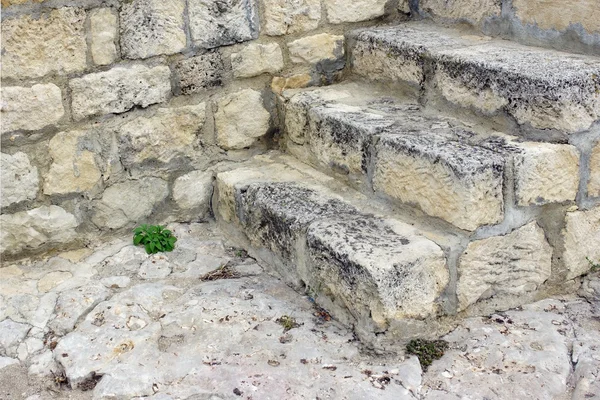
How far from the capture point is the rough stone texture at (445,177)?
2.67 m

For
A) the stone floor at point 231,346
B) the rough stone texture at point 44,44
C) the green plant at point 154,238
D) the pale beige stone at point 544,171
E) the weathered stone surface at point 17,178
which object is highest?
the rough stone texture at point 44,44

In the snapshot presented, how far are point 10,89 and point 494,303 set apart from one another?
6.84 ft

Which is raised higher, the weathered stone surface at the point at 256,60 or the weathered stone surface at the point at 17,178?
the weathered stone surface at the point at 256,60

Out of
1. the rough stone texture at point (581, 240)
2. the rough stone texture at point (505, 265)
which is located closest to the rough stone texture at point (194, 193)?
Result: the rough stone texture at point (505, 265)

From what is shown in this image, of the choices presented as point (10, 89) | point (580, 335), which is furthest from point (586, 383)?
point (10, 89)

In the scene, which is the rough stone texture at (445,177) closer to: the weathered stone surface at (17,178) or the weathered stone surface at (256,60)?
the weathered stone surface at (256,60)

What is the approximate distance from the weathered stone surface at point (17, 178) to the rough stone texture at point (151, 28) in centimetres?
63

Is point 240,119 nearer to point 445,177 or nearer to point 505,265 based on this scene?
point 445,177

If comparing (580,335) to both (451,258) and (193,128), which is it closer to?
(451,258)

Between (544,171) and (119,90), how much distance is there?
5.90 feet

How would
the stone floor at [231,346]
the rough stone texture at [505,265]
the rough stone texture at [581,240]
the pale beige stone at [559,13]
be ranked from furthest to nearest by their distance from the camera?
the pale beige stone at [559,13], the rough stone texture at [581,240], the rough stone texture at [505,265], the stone floor at [231,346]

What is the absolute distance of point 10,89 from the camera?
299 centimetres

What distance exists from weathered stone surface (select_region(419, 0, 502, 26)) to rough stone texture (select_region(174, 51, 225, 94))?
1120 millimetres

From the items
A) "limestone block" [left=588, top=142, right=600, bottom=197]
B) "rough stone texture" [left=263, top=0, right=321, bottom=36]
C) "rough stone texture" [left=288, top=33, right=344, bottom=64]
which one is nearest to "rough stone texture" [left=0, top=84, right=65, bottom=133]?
"rough stone texture" [left=263, top=0, right=321, bottom=36]
